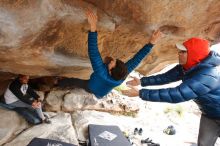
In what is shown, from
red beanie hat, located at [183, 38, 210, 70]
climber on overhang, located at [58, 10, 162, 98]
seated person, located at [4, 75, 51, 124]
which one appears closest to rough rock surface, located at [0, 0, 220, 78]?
seated person, located at [4, 75, 51, 124]

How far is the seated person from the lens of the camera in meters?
6.07

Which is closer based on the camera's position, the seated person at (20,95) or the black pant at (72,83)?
the seated person at (20,95)

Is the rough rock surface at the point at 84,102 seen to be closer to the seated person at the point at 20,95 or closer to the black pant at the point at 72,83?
the black pant at the point at 72,83

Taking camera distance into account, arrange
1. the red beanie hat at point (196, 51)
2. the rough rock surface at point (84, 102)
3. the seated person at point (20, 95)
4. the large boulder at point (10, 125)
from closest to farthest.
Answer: the red beanie hat at point (196, 51)
the large boulder at point (10, 125)
the seated person at point (20, 95)
the rough rock surface at point (84, 102)

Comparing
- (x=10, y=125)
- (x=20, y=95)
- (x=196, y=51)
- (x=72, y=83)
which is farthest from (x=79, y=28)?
(x=72, y=83)

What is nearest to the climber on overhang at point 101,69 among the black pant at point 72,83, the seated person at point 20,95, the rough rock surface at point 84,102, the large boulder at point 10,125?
the seated person at point 20,95

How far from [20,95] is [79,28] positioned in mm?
1939

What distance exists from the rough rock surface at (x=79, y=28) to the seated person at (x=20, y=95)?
1.14ft

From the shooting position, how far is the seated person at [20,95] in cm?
607

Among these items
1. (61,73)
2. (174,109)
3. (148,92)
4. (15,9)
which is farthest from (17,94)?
(174,109)

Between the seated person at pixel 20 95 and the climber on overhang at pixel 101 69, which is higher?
the climber on overhang at pixel 101 69

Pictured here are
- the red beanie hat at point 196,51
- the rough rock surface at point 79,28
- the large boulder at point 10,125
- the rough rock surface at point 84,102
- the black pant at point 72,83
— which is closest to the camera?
the red beanie hat at point 196,51

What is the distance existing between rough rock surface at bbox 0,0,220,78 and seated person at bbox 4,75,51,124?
13.7 inches

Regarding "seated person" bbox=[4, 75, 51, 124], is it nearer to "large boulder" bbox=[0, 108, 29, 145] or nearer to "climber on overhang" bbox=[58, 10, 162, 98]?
"large boulder" bbox=[0, 108, 29, 145]
